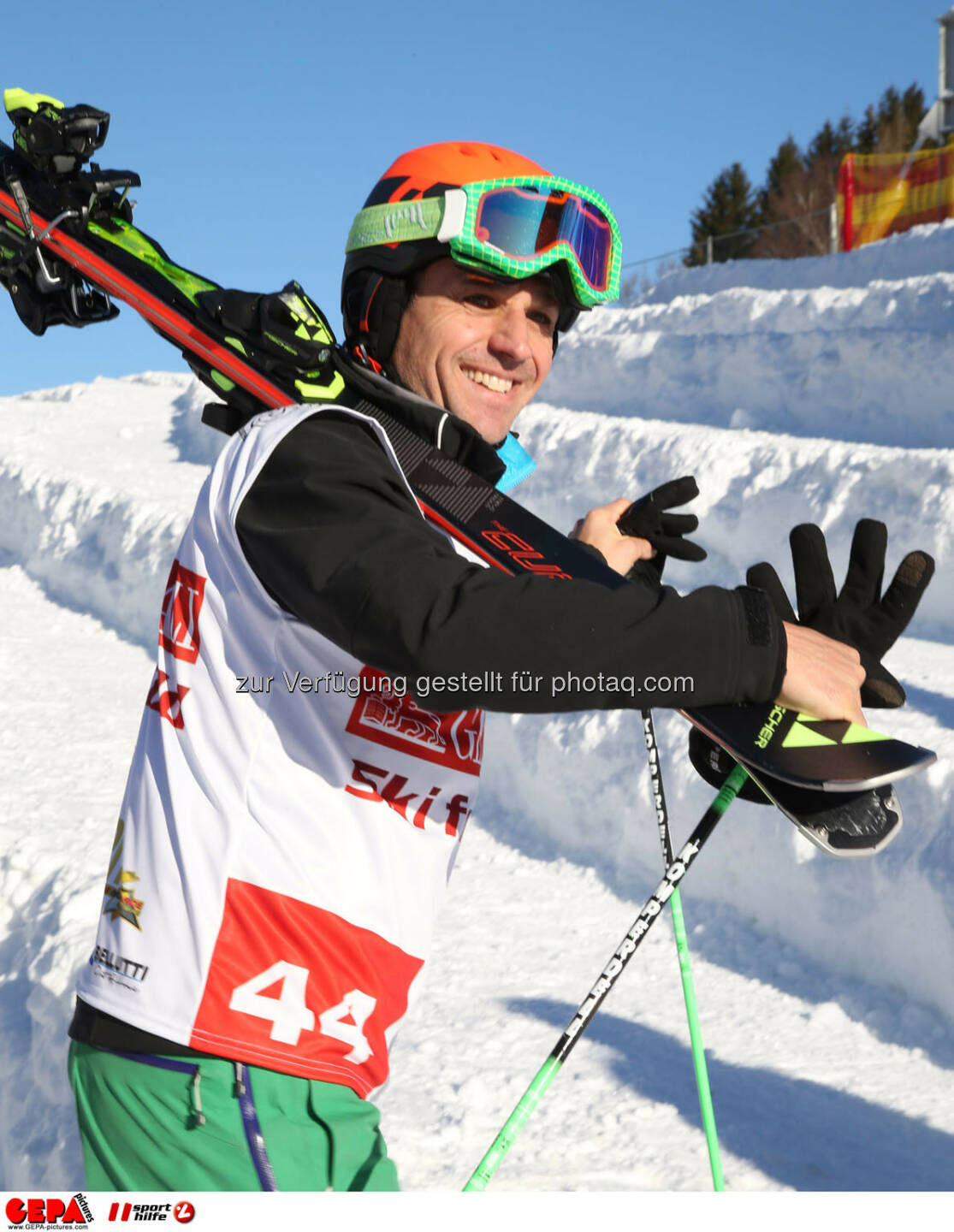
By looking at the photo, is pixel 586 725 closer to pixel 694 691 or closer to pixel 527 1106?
pixel 527 1106

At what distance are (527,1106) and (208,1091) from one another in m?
0.60

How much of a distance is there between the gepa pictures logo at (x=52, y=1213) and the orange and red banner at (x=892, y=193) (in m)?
19.1

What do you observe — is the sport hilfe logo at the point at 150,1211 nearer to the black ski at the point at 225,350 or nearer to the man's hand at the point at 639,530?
the black ski at the point at 225,350

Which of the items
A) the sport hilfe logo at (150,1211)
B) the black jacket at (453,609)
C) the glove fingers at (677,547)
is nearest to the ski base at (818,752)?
the black jacket at (453,609)

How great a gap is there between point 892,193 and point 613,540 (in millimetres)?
19422

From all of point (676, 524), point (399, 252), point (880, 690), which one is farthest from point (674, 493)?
point (399, 252)

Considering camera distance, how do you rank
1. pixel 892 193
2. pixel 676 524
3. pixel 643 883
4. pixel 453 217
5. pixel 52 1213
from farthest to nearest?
pixel 892 193 → pixel 643 883 → pixel 676 524 → pixel 453 217 → pixel 52 1213

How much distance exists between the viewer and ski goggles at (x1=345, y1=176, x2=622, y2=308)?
195 centimetres

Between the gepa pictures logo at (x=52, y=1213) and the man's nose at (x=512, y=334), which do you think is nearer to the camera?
the gepa pictures logo at (x=52, y=1213)

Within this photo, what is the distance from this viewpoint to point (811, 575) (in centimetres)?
188

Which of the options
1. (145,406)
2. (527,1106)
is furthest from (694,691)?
(145,406)

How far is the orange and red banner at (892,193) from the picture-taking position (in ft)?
57.3

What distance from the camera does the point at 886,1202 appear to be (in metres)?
1.46

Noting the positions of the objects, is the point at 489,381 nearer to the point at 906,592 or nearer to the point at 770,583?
the point at 770,583
